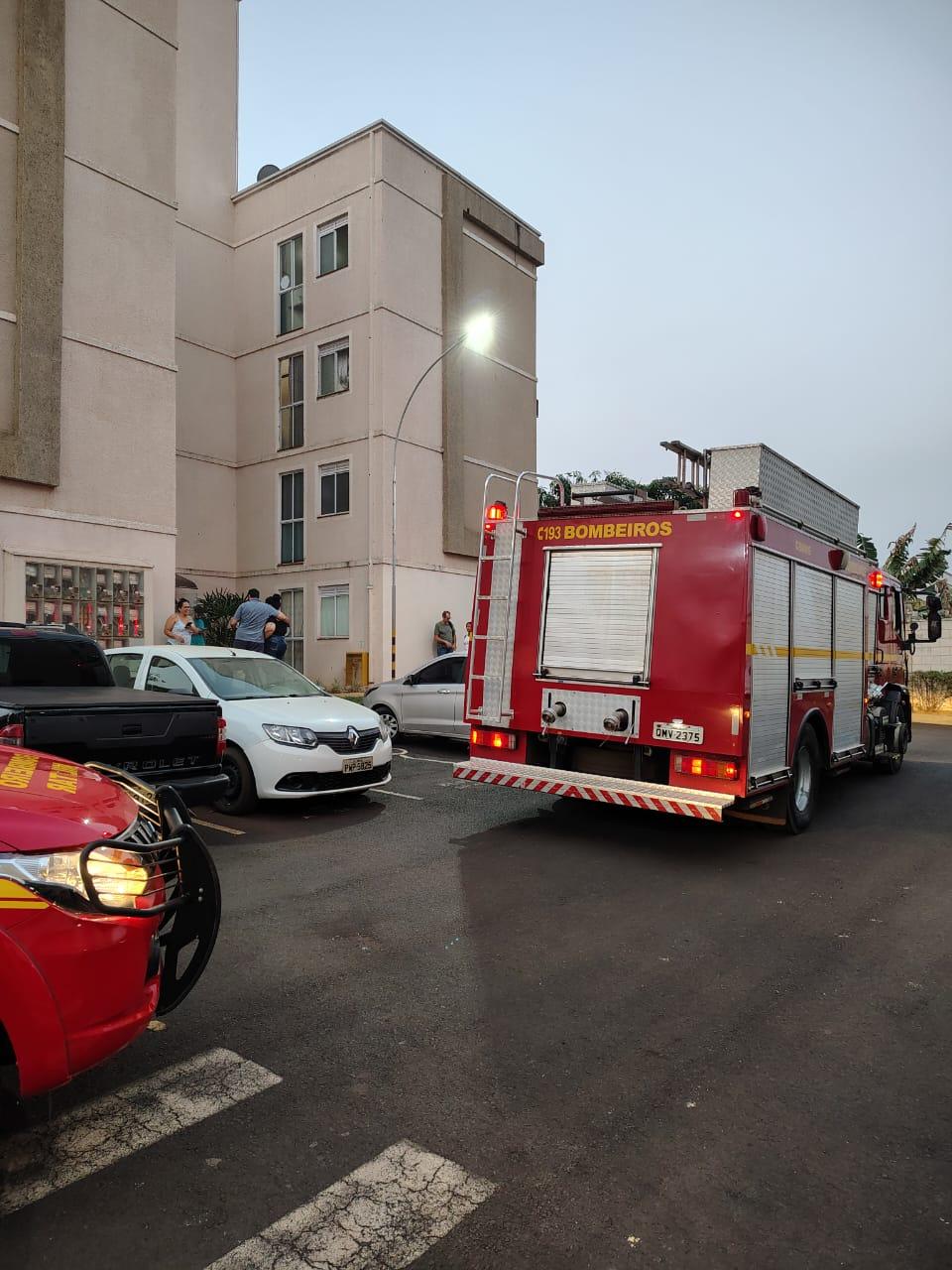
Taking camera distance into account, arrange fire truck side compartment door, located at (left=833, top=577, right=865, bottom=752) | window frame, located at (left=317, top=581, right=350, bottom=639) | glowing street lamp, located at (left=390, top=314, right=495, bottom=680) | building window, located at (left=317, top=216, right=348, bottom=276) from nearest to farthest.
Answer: fire truck side compartment door, located at (left=833, top=577, right=865, bottom=752) → glowing street lamp, located at (left=390, top=314, right=495, bottom=680) → window frame, located at (left=317, top=581, right=350, bottom=639) → building window, located at (left=317, top=216, right=348, bottom=276)

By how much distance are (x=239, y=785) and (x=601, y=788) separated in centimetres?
335

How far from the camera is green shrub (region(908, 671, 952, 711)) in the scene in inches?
930

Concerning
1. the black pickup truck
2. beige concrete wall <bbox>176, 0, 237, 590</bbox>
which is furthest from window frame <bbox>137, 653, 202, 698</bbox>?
beige concrete wall <bbox>176, 0, 237, 590</bbox>

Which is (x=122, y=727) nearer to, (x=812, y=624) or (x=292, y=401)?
(x=812, y=624)

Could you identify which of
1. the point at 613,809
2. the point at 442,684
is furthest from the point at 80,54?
the point at 613,809

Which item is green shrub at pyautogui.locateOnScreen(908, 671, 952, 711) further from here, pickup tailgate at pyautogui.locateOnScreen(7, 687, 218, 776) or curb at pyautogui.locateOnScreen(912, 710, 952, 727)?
pickup tailgate at pyautogui.locateOnScreen(7, 687, 218, 776)

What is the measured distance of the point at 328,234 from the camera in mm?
23047

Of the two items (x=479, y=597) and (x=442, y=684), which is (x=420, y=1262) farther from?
(x=442, y=684)

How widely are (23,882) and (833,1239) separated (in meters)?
2.57

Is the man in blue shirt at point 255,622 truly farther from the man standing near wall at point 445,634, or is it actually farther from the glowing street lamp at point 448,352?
the man standing near wall at point 445,634

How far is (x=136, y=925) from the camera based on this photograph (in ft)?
9.49

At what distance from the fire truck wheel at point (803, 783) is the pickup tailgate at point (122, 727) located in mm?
4909

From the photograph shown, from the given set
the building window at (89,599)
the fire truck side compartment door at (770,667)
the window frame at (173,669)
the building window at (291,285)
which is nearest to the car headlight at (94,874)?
the fire truck side compartment door at (770,667)

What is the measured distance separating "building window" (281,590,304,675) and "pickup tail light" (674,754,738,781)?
1728cm
